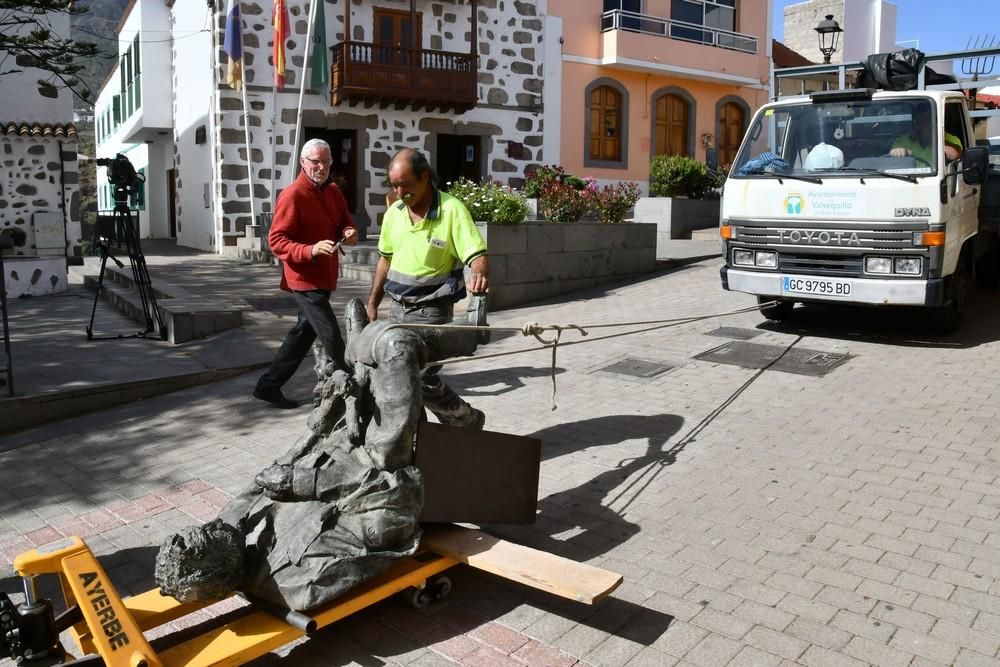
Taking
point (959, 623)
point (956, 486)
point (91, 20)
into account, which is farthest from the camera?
point (91, 20)

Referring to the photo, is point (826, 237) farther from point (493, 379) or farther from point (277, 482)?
point (277, 482)

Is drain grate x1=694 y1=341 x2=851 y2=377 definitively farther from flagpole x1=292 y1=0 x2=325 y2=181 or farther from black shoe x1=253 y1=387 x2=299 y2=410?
flagpole x1=292 y1=0 x2=325 y2=181

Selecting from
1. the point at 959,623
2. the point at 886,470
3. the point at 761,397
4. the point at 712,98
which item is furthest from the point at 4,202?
the point at 712,98

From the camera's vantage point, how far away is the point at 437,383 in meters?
4.64

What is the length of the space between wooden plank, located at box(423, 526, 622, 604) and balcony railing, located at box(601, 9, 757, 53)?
2194 cm

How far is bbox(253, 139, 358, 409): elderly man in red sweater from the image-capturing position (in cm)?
612

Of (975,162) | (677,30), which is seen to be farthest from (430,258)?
(677,30)

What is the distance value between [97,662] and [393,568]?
1125 mm

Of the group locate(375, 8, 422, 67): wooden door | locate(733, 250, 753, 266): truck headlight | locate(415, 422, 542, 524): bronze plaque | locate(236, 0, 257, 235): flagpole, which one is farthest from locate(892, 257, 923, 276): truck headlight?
locate(236, 0, 257, 235): flagpole

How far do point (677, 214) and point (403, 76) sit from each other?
7063 millimetres

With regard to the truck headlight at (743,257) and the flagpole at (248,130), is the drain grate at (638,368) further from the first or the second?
the flagpole at (248,130)

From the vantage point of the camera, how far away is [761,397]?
6.78m

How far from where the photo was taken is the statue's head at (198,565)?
3.04 meters

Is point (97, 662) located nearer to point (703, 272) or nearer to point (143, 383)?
point (143, 383)
